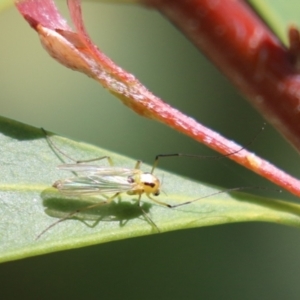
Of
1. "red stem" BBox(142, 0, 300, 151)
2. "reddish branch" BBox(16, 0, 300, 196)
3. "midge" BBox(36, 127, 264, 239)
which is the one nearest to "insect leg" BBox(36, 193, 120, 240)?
"midge" BBox(36, 127, 264, 239)

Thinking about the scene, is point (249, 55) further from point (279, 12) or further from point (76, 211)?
point (76, 211)

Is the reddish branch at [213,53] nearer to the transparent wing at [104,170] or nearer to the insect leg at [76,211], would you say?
the insect leg at [76,211]

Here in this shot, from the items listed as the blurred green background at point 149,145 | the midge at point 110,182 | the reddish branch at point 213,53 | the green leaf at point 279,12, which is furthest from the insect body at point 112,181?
the blurred green background at point 149,145

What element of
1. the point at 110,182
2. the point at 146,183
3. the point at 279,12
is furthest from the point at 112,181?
the point at 279,12

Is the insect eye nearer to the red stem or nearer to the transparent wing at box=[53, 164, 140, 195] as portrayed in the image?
the transparent wing at box=[53, 164, 140, 195]

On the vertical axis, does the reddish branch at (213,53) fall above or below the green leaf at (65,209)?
above

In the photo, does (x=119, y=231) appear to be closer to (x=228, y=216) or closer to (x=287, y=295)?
(x=228, y=216)

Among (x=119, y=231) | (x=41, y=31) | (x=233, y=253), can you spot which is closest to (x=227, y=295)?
(x=233, y=253)
